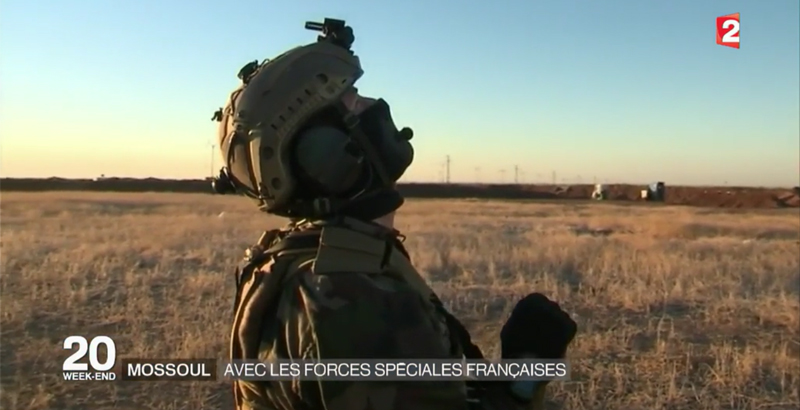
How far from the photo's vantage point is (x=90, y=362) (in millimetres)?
6000

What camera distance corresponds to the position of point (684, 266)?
11320 millimetres

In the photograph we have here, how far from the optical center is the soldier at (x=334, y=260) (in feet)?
4.63

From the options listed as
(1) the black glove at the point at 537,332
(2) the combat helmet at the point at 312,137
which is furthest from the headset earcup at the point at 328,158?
(1) the black glove at the point at 537,332

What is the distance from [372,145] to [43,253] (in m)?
12.5

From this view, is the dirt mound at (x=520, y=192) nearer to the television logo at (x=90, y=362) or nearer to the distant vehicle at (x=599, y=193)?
the distant vehicle at (x=599, y=193)

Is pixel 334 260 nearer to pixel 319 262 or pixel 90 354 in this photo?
pixel 319 262

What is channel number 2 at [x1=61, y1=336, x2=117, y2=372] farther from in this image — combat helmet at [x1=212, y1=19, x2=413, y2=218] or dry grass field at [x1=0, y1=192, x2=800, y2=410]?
combat helmet at [x1=212, y1=19, x2=413, y2=218]

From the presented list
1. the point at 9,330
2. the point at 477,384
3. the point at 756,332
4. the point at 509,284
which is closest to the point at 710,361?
the point at 756,332

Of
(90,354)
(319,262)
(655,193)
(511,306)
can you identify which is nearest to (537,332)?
(319,262)

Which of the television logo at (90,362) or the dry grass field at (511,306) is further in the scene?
the television logo at (90,362)

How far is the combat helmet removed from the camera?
1.60m

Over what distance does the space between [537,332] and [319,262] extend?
56cm

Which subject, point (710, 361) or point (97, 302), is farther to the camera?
point (97, 302)

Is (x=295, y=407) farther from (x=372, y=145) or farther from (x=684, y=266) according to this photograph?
(x=684, y=266)
